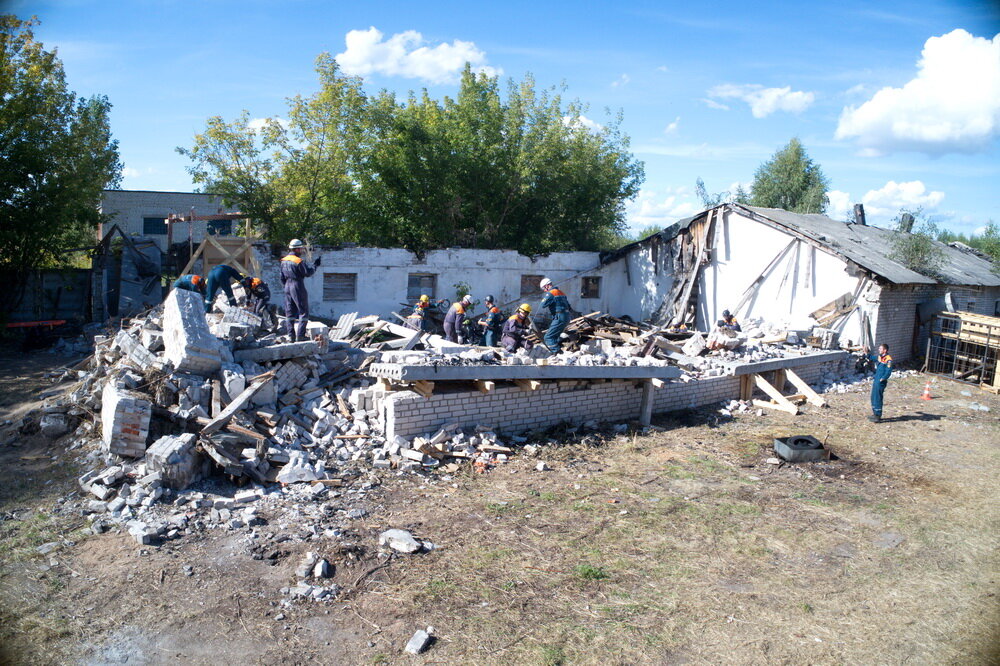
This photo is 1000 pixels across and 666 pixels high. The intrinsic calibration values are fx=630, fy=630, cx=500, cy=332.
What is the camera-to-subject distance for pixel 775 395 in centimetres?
1176

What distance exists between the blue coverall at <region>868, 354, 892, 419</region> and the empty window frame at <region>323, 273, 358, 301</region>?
11.8m

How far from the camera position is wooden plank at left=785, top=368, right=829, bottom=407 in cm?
1190

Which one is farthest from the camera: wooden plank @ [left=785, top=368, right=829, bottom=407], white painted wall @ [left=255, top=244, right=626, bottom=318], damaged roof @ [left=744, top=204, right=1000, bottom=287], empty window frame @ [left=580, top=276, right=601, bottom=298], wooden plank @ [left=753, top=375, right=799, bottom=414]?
empty window frame @ [left=580, top=276, right=601, bottom=298]

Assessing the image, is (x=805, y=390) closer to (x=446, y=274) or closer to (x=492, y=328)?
(x=492, y=328)

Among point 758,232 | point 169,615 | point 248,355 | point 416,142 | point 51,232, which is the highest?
point 416,142

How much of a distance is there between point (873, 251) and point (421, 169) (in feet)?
42.5

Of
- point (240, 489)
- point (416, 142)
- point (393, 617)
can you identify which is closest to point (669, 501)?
point (393, 617)

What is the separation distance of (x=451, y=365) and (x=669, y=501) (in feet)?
10.2

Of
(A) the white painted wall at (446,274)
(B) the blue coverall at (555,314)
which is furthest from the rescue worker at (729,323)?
(B) the blue coverall at (555,314)

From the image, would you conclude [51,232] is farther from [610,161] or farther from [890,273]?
[890,273]

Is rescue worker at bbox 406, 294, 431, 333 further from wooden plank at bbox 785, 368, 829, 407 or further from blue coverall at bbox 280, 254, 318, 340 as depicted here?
wooden plank at bbox 785, 368, 829, 407

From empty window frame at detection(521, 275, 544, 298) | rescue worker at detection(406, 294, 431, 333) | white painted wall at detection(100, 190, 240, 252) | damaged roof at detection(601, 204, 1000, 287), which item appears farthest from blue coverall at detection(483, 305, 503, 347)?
white painted wall at detection(100, 190, 240, 252)

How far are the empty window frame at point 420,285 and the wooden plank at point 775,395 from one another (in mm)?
8948

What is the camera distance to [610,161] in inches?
832
